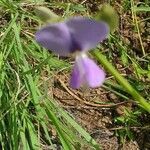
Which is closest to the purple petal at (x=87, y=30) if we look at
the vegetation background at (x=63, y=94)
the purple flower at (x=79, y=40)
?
the purple flower at (x=79, y=40)

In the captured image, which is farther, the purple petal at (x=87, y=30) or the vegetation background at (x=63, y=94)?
the vegetation background at (x=63, y=94)

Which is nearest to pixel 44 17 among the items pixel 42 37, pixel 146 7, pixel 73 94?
pixel 42 37

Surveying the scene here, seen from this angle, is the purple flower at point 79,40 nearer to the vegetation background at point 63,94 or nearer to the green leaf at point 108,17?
the green leaf at point 108,17

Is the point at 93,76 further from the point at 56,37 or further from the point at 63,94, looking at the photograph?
the point at 63,94

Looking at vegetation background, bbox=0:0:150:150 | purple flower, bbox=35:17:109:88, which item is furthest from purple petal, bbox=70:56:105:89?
vegetation background, bbox=0:0:150:150

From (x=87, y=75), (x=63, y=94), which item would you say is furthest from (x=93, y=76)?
(x=63, y=94)

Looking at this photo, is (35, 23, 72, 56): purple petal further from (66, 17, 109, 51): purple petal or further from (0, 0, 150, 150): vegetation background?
(0, 0, 150, 150): vegetation background

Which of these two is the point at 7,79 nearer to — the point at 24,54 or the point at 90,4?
the point at 24,54
